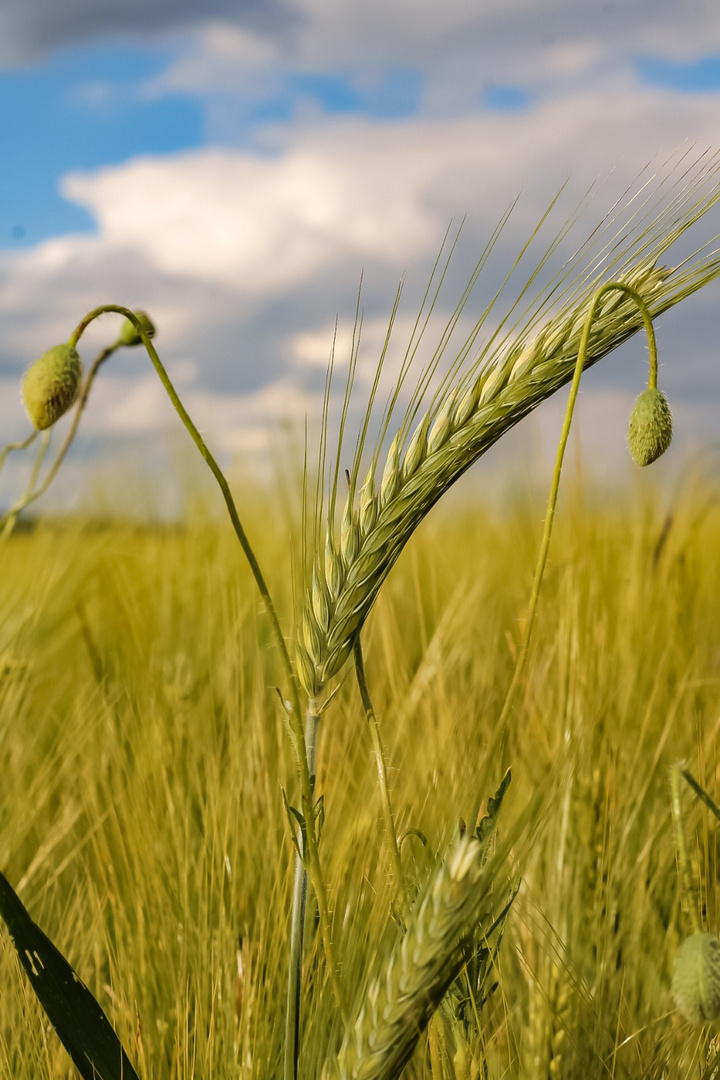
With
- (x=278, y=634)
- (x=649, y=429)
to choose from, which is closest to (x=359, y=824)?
(x=278, y=634)

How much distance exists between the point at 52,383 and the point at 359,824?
54 centimetres

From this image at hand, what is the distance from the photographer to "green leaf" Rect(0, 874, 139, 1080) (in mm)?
775

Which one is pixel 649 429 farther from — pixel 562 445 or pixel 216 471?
pixel 216 471

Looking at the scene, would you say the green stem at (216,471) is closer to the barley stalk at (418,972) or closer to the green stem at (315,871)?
the green stem at (315,871)

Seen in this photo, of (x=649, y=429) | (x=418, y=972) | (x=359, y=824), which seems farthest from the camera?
(x=359, y=824)

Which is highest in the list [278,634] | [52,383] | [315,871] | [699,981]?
[52,383]

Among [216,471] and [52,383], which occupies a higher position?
[52,383]

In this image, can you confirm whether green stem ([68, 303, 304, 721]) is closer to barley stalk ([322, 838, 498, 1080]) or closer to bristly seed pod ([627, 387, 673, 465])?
barley stalk ([322, 838, 498, 1080])

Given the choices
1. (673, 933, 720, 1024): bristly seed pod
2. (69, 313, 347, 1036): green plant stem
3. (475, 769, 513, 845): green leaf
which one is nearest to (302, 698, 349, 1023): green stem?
(69, 313, 347, 1036): green plant stem

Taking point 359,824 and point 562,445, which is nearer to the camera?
point 562,445

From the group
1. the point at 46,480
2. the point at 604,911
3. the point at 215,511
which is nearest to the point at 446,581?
the point at 215,511

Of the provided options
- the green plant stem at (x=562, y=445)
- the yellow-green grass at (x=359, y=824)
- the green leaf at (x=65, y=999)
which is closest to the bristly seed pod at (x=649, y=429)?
the green plant stem at (x=562, y=445)

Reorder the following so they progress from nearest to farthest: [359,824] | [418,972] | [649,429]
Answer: [418,972]
[649,429]
[359,824]

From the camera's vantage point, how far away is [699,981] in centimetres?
68
